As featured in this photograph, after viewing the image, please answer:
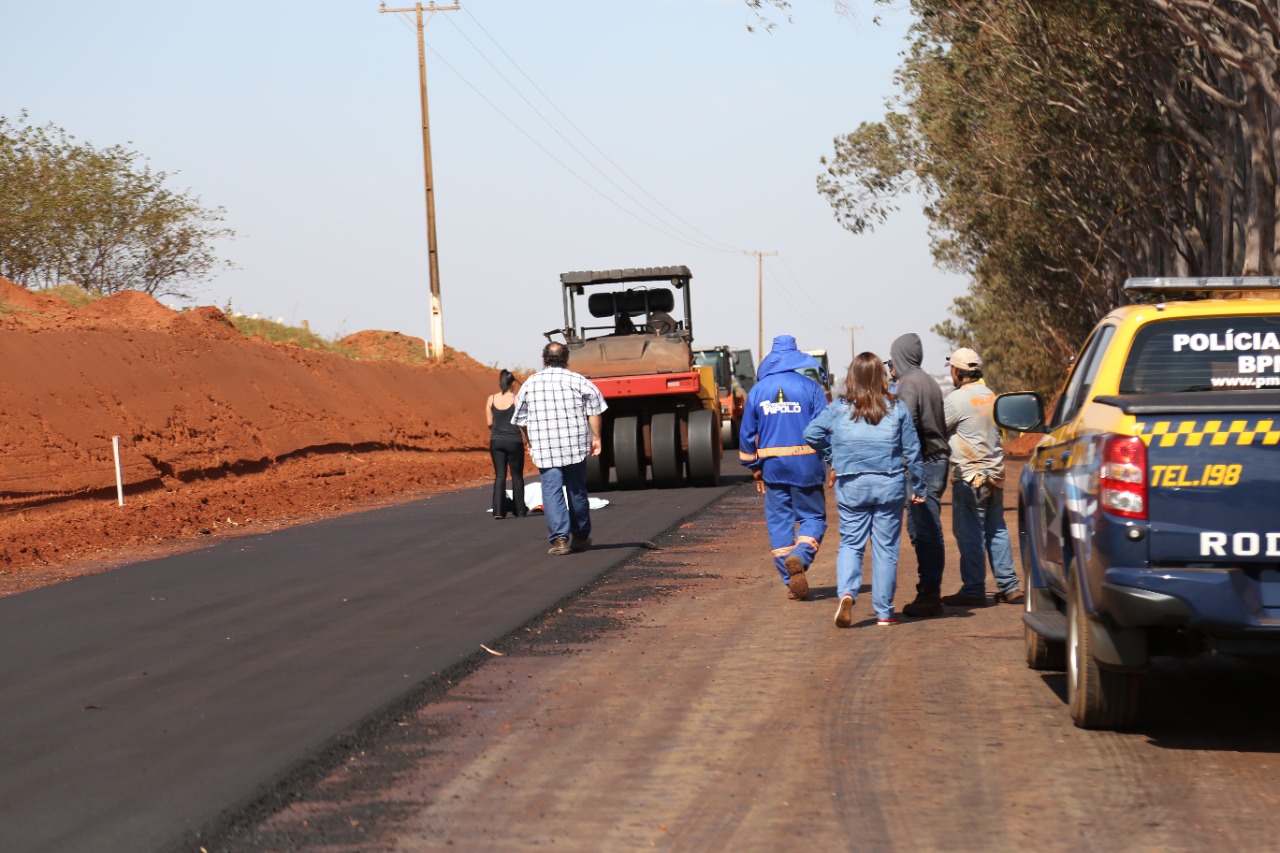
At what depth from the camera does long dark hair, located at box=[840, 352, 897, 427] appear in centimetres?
979

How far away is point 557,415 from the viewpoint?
554 inches

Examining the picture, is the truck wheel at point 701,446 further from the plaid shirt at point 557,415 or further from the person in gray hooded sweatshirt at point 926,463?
the person in gray hooded sweatshirt at point 926,463

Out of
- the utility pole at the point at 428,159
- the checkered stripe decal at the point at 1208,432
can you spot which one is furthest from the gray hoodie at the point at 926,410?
the utility pole at the point at 428,159

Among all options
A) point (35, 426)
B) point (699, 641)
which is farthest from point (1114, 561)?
point (35, 426)

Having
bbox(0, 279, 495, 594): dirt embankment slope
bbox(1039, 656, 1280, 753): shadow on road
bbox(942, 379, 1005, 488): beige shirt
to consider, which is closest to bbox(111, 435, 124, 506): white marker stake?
bbox(0, 279, 495, 594): dirt embankment slope

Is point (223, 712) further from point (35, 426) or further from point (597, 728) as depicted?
point (35, 426)

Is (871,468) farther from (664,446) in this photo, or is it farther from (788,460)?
(664,446)

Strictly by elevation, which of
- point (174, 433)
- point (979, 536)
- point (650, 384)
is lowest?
point (979, 536)

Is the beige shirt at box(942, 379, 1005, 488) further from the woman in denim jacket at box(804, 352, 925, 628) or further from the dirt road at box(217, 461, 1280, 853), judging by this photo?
the dirt road at box(217, 461, 1280, 853)

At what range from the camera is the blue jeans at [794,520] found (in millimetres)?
11023

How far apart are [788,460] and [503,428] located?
319 inches

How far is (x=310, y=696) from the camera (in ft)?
25.6

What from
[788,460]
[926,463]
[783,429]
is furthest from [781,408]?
[926,463]

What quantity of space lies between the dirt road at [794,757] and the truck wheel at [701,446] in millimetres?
13921
